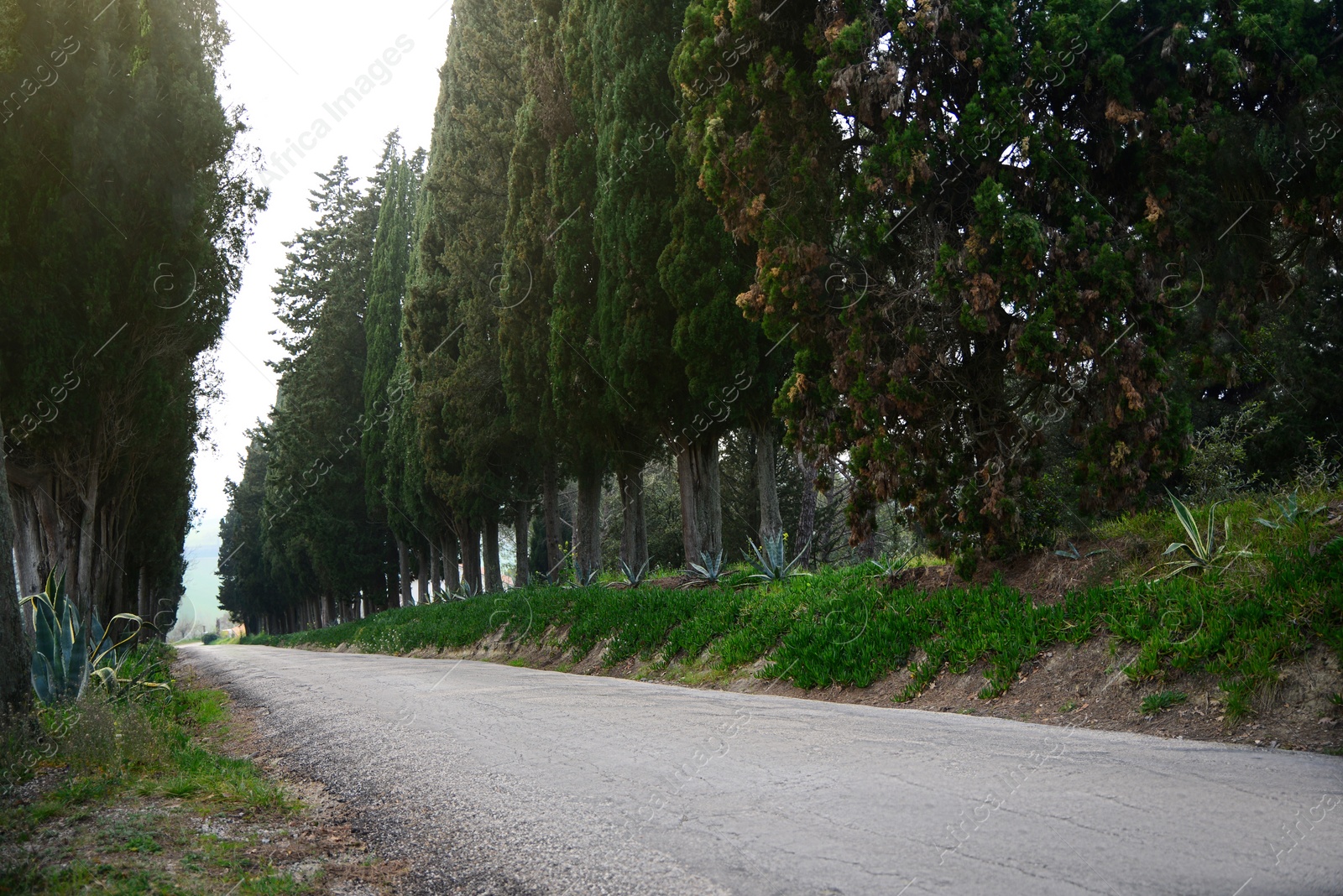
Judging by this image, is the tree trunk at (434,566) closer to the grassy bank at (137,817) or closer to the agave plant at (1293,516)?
the grassy bank at (137,817)

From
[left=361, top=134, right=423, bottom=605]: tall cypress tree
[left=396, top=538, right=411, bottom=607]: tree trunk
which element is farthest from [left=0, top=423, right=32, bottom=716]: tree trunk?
[left=396, top=538, right=411, bottom=607]: tree trunk

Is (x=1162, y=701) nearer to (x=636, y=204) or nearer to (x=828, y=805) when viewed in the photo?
(x=828, y=805)

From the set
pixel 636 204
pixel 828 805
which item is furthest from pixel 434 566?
pixel 828 805

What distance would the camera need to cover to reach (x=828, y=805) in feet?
13.1

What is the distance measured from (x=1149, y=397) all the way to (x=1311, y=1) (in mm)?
3966

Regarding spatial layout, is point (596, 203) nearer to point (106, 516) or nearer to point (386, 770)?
point (106, 516)

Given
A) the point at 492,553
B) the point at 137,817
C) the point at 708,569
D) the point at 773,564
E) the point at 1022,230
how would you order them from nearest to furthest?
the point at 137,817 → the point at 1022,230 → the point at 773,564 → the point at 708,569 → the point at 492,553

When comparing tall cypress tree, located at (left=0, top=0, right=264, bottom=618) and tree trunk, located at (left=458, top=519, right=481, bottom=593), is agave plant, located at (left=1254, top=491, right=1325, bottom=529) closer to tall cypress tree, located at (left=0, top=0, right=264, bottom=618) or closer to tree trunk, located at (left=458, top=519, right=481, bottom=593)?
tall cypress tree, located at (left=0, top=0, right=264, bottom=618)

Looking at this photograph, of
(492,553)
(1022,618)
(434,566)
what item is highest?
(492,553)

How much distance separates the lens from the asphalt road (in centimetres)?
316

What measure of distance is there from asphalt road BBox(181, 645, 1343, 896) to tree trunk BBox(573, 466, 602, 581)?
45.4 ft

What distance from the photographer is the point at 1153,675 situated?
20.8 ft

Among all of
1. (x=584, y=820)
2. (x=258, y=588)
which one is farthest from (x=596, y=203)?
(x=258, y=588)

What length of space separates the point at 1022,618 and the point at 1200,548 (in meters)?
1.49
